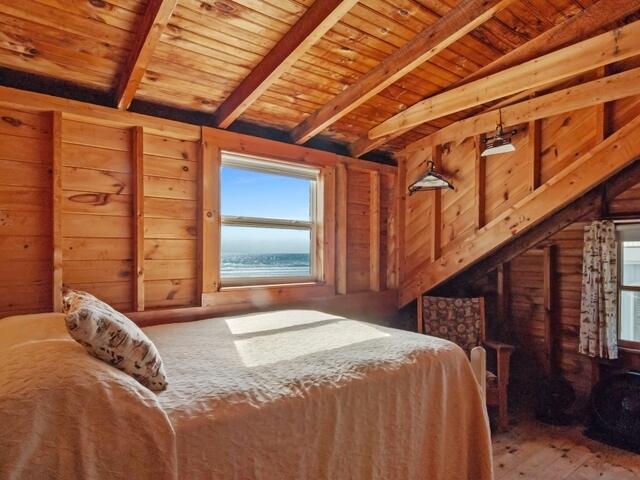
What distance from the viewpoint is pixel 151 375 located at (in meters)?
1.24

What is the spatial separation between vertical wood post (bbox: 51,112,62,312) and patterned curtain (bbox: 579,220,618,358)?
385 cm

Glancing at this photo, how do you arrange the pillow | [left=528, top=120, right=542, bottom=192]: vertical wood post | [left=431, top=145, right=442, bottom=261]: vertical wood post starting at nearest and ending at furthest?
1. the pillow
2. [left=528, top=120, right=542, bottom=192]: vertical wood post
3. [left=431, top=145, right=442, bottom=261]: vertical wood post

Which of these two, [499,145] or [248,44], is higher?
[248,44]

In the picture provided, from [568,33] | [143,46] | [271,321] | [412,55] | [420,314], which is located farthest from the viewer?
[420,314]

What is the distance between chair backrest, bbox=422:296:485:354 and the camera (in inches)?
133

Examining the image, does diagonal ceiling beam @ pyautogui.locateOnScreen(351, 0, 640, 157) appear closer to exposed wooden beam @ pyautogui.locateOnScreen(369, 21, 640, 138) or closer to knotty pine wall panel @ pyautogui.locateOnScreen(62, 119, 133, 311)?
exposed wooden beam @ pyautogui.locateOnScreen(369, 21, 640, 138)

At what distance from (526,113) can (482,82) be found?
19.2 inches

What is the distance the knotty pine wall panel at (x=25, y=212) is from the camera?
2.07 m

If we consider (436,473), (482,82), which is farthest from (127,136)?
(436,473)

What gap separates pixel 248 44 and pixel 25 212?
154 cm

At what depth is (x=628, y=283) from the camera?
322 cm

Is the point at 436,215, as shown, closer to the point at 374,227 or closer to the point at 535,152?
the point at 374,227

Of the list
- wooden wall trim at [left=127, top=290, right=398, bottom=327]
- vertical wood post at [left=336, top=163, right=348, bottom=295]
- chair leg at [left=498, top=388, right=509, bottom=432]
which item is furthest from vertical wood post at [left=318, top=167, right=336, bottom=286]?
chair leg at [left=498, top=388, right=509, bottom=432]

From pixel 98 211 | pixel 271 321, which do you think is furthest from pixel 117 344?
pixel 98 211
